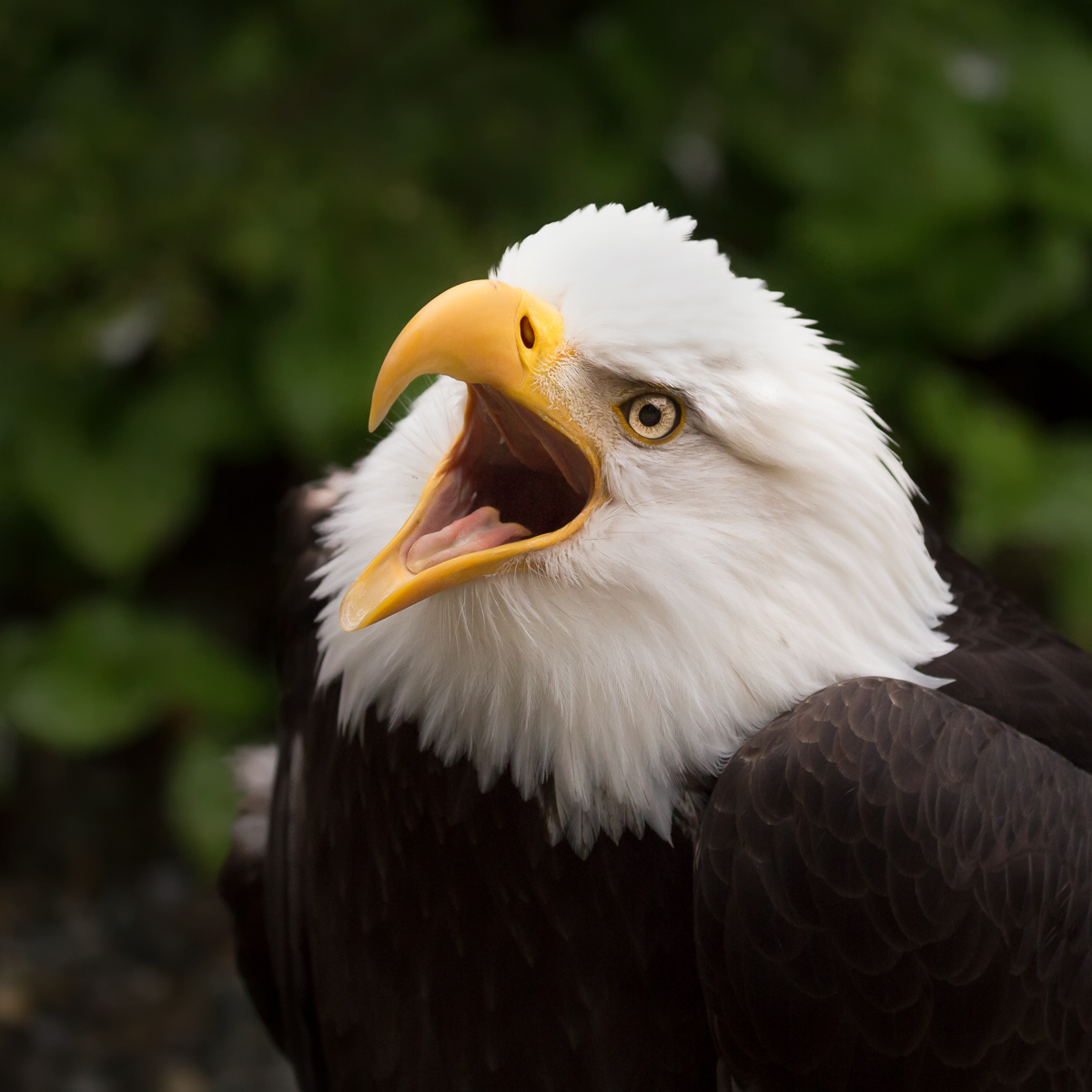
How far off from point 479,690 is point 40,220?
2590mm

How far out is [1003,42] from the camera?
13.2ft

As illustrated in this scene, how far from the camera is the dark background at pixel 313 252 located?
352cm

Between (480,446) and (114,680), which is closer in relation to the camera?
(480,446)

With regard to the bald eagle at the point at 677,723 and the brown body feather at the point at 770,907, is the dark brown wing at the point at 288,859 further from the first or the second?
the bald eagle at the point at 677,723

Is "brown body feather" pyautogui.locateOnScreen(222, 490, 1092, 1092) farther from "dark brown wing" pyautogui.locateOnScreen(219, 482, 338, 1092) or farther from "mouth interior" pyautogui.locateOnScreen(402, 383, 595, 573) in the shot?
"mouth interior" pyautogui.locateOnScreen(402, 383, 595, 573)

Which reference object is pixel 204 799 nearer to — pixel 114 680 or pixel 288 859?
pixel 114 680

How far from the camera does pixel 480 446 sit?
1508mm

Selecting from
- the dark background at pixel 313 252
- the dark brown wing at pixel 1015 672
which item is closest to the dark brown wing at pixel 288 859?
the dark brown wing at pixel 1015 672

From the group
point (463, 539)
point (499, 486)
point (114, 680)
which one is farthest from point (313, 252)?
point (463, 539)

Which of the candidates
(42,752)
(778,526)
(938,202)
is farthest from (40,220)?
(778,526)

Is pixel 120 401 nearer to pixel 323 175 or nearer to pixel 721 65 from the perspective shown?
pixel 323 175

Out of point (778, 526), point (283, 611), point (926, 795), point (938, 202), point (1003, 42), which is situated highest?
point (1003, 42)

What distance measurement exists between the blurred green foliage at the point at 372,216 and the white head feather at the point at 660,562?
6.61 ft

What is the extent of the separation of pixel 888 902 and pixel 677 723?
0.30 m
